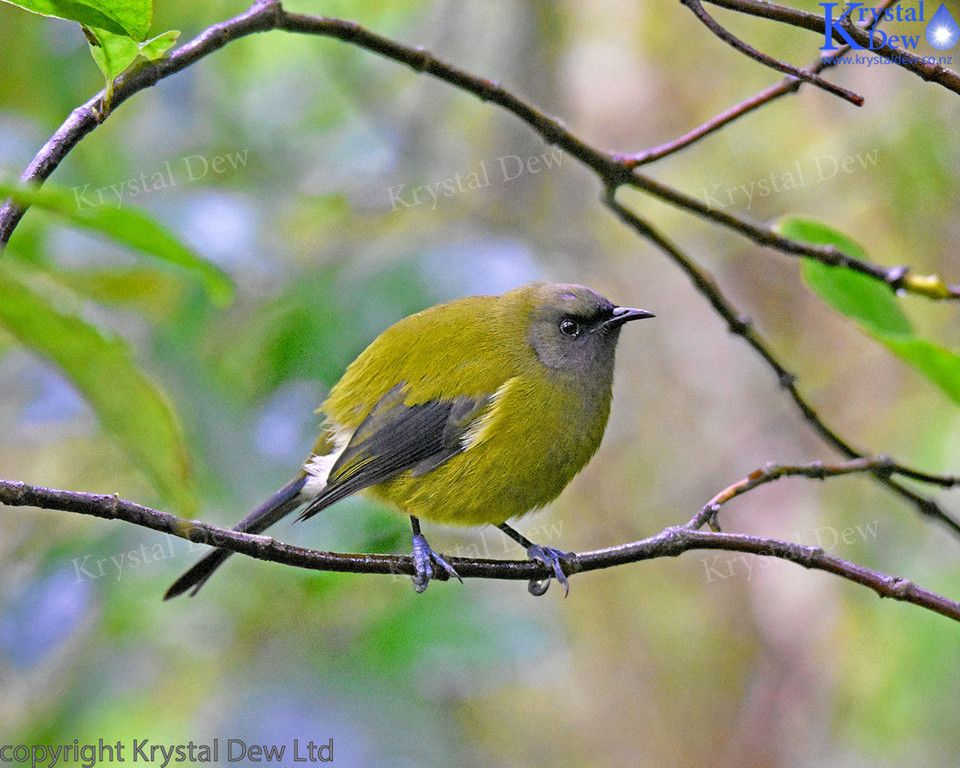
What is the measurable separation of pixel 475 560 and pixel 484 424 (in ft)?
2.70

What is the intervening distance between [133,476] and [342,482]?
1645mm

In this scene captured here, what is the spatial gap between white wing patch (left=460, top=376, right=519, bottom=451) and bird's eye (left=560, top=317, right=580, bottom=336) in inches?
11.3

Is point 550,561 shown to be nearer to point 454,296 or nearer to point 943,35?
point 454,296

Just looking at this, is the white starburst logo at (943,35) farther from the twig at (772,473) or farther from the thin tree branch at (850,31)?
the twig at (772,473)

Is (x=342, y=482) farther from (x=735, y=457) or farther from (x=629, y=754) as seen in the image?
(x=629, y=754)

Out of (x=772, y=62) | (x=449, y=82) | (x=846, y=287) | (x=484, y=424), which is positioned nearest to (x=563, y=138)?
(x=449, y=82)

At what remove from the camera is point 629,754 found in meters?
6.62

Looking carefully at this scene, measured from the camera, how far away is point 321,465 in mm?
3090

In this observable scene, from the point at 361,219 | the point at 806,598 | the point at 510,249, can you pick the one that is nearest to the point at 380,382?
the point at 510,249

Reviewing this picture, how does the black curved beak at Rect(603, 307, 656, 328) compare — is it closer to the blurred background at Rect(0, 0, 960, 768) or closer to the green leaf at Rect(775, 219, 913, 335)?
the blurred background at Rect(0, 0, 960, 768)

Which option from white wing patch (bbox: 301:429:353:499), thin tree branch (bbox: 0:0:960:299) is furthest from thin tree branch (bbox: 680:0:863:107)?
white wing patch (bbox: 301:429:353:499)

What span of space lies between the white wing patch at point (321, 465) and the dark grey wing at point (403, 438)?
3.2 inches

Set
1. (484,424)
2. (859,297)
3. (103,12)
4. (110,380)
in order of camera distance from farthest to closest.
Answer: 1. (484,424)
2. (859,297)
3. (103,12)
4. (110,380)

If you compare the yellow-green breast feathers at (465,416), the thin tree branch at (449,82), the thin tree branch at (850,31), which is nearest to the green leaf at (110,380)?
the thin tree branch at (449,82)
